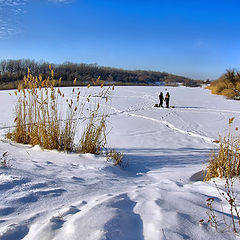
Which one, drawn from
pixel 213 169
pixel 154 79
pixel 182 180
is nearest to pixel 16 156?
pixel 182 180

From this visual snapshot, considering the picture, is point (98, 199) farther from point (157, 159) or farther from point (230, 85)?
point (230, 85)

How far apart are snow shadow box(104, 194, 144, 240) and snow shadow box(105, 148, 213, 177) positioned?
1066 mm

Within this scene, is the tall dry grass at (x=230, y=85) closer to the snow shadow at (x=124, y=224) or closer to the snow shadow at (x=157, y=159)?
the snow shadow at (x=157, y=159)

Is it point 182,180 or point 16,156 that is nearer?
point 182,180

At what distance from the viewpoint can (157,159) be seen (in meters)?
3.38

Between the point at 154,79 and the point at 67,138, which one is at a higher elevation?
the point at 154,79

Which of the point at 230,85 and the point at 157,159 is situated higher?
the point at 230,85

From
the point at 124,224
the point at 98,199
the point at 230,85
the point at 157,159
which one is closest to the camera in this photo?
the point at 124,224

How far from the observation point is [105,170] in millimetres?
2516

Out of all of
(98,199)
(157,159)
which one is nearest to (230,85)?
(157,159)

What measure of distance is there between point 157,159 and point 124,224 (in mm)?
2225

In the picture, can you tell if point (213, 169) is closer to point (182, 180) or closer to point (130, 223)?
point (182, 180)

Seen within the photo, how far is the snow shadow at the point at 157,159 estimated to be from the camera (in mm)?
2890

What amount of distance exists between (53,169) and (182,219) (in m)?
1.49
